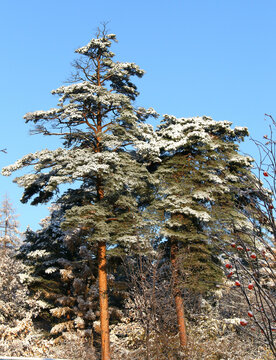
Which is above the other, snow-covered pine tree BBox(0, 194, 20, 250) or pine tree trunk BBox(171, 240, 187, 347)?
snow-covered pine tree BBox(0, 194, 20, 250)

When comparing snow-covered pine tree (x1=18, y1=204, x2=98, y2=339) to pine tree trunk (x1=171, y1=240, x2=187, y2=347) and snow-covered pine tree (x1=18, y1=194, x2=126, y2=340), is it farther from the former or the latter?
pine tree trunk (x1=171, y1=240, x2=187, y2=347)

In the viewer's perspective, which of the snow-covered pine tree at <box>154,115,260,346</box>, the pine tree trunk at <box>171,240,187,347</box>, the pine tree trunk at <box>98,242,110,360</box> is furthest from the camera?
the snow-covered pine tree at <box>154,115,260,346</box>

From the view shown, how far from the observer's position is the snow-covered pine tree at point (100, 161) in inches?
616

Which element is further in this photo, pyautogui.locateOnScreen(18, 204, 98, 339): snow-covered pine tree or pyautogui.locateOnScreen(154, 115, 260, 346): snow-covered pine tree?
pyautogui.locateOnScreen(18, 204, 98, 339): snow-covered pine tree

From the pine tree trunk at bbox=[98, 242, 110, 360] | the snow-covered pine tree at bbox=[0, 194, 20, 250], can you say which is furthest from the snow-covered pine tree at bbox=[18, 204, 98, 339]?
the snow-covered pine tree at bbox=[0, 194, 20, 250]

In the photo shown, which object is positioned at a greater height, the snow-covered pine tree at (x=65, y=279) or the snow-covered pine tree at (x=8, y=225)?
the snow-covered pine tree at (x=8, y=225)

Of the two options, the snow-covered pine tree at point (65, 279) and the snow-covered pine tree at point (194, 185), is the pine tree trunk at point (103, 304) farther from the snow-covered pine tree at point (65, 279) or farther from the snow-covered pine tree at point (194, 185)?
the snow-covered pine tree at point (194, 185)

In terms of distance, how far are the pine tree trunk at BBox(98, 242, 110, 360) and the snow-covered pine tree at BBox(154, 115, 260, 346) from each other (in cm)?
278

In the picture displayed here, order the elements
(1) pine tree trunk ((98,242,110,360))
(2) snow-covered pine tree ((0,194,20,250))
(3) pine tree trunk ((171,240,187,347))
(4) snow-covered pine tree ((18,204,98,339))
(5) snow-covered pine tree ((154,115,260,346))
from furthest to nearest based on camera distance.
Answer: (2) snow-covered pine tree ((0,194,20,250)) < (4) snow-covered pine tree ((18,204,98,339)) < (5) snow-covered pine tree ((154,115,260,346)) < (3) pine tree trunk ((171,240,187,347)) < (1) pine tree trunk ((98,242,110,360))

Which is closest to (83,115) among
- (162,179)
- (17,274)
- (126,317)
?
(162,179)

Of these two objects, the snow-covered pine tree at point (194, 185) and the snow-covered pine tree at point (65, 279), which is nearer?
the snow-covered pine tree at point (194, 185)

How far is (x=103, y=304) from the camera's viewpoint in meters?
15.6

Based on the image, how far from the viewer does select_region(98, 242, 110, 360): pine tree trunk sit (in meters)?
14.9

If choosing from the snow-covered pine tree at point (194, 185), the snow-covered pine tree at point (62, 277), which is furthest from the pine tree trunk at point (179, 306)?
the snow-covered pine tree at point (62, 277)
